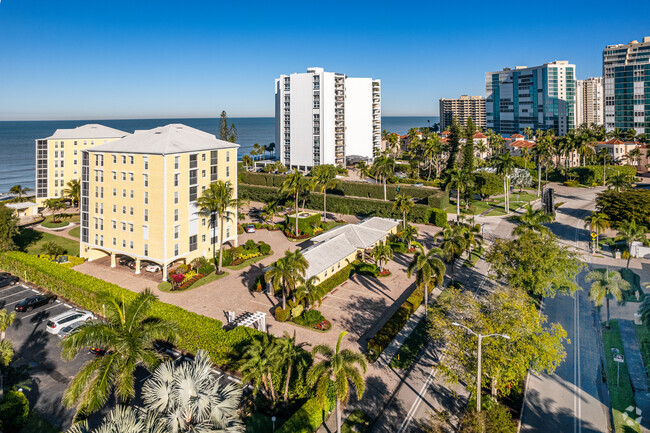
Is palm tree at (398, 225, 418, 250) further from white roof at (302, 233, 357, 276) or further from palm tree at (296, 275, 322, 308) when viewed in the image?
palm tree at (296, 275, 322, 308)

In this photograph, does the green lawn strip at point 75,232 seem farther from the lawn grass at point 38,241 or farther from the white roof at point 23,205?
the white roof at point 23,205

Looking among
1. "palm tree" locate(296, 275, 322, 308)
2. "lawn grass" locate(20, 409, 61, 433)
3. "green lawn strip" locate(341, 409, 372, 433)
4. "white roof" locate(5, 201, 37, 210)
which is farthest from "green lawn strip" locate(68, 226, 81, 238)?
"green lawn strip" locate(341, 409, 372, 433)

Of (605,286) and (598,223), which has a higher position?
(598,223)

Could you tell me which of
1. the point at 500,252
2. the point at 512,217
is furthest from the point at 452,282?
the point at 512,217

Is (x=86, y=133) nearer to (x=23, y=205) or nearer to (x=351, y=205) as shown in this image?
(x=23, y=205)

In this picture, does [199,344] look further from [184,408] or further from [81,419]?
[184,408]

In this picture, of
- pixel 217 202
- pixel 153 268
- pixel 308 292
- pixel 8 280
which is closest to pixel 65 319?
pixel 153 268

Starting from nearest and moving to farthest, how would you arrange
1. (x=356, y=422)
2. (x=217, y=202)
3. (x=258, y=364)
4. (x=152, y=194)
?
(x=258, y=364), (x=356, y=422), (x=152, y=194), (x=217, y=202)
